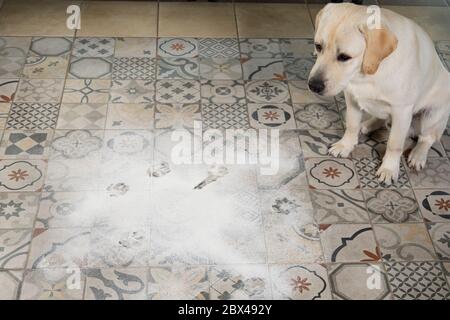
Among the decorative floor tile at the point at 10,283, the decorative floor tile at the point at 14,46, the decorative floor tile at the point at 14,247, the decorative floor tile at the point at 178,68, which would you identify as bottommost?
the decorative floor tile at the point at 10,283

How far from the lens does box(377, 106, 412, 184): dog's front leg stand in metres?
1.71

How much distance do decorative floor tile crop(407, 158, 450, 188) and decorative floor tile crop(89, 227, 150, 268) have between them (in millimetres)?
840

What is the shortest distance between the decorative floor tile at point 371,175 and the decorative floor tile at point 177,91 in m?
0.61

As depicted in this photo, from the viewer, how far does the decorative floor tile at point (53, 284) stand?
1.52m

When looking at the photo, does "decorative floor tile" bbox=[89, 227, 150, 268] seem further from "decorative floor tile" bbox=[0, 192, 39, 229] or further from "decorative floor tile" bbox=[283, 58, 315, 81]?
"decorative floor tile" bbox=[283, 58, 315, 81]

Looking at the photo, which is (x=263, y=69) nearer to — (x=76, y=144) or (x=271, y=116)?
(x=271, y=116)

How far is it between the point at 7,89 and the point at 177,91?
0.59 meters

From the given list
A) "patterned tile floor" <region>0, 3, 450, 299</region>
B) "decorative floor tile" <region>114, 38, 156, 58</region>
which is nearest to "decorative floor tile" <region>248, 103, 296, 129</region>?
"patterned tile floor" <region>0, 3, 450, 299</region>

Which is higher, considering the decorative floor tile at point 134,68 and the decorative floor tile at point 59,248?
the decorative floor tile at point 134,68

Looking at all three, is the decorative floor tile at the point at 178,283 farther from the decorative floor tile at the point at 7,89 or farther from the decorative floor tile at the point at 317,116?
the decorative floor tile at the point at 7,89

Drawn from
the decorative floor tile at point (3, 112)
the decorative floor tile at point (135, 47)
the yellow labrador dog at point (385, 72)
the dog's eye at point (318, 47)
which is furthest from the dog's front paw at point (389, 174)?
the decorative floor tile at point (3, 112)

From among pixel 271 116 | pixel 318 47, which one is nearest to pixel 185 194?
pixel 271 116

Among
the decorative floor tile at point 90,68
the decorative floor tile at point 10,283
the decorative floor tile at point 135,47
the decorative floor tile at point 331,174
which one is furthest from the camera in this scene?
the decorative floor tile at point 135,47

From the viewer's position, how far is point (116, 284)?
155cm
